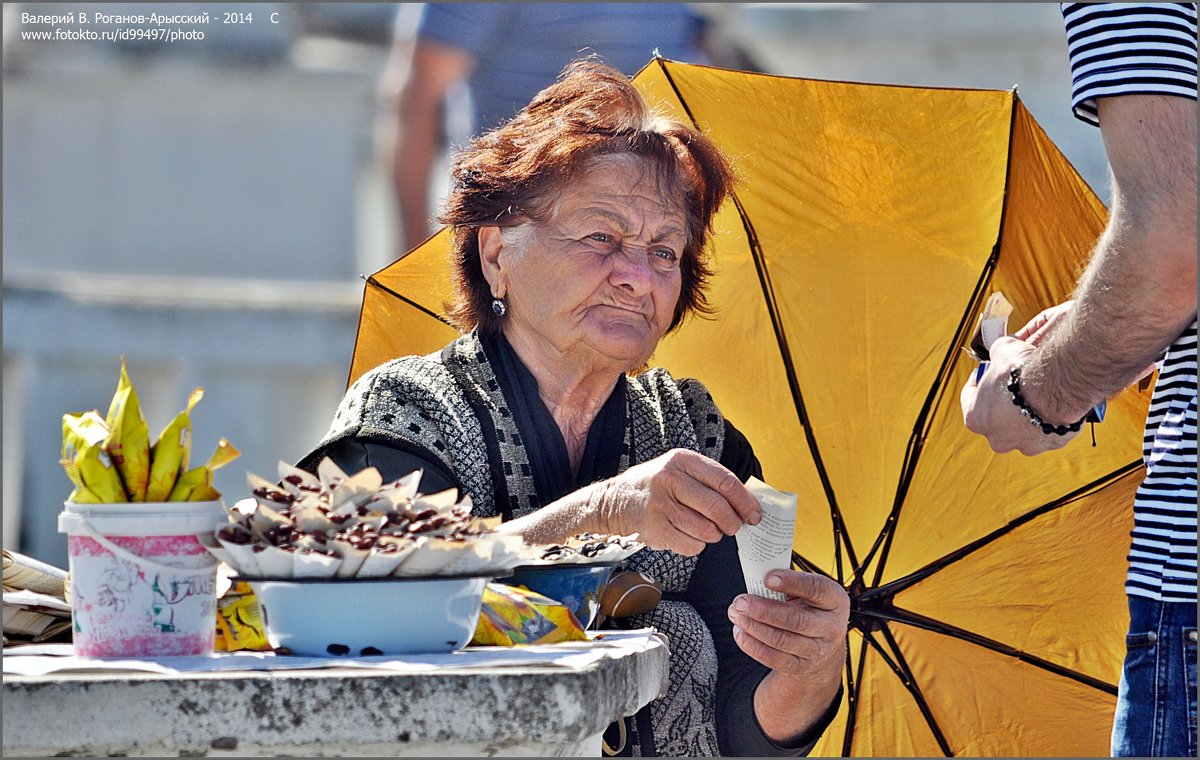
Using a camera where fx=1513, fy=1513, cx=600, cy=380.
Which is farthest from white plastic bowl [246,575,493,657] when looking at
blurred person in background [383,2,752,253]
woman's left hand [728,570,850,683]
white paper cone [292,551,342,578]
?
blurred person in background [383,2,752,253]

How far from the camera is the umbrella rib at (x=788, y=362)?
3502mm

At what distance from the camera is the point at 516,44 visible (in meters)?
4.84

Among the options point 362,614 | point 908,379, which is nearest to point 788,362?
point 908,379

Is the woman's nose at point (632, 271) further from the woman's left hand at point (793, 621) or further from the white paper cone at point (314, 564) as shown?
the white paper cone at point (314, 564)

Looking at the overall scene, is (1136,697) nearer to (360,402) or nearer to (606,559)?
(606,559)

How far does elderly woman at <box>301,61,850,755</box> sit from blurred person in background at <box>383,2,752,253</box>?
1487mm

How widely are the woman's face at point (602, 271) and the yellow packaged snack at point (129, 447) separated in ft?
4.14

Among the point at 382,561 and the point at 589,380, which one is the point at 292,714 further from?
the point at 589,380

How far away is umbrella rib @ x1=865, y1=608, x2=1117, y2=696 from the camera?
335 cm

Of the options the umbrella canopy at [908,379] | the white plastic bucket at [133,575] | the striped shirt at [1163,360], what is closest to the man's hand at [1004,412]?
the striped shirt at [1163,360]

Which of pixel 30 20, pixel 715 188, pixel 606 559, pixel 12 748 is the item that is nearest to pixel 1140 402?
pixel 715 188

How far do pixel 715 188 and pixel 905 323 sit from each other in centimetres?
68

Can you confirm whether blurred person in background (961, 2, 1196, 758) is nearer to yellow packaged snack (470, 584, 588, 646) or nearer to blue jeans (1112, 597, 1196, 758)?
blue jeans (1112, 597, 1196, 758)

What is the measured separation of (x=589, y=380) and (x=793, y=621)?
783mm
